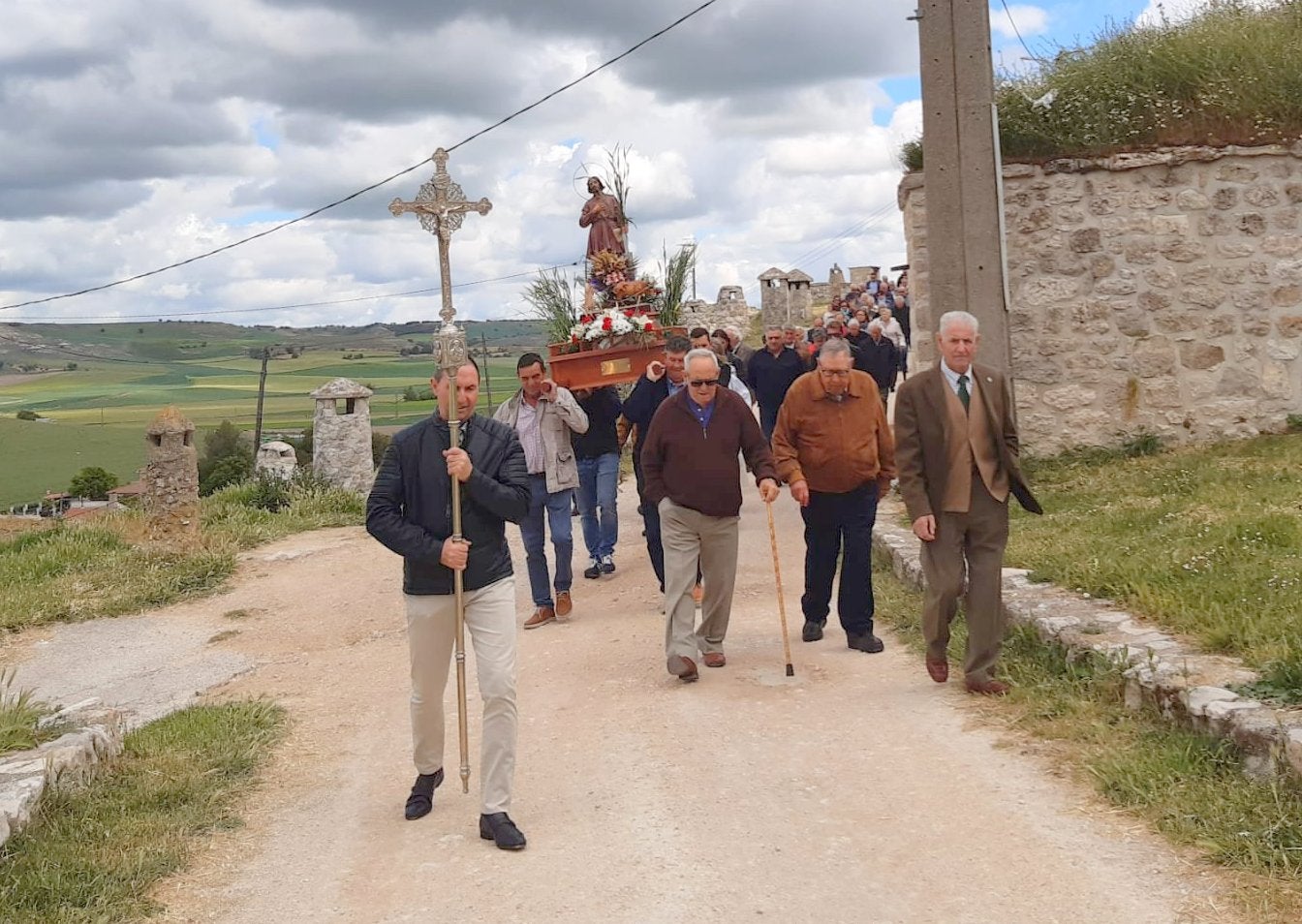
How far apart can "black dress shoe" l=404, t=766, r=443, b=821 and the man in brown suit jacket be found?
265 cm

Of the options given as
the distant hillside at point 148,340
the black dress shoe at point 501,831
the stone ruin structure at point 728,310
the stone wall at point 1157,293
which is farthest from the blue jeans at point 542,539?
the distant hillside at point 148,340

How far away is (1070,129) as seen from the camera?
37.4ft

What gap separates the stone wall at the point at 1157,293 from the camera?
11016mm

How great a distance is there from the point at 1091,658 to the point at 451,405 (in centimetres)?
328

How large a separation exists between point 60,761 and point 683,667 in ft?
10.5

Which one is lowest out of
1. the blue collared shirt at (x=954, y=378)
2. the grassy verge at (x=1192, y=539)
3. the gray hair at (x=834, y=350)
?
the grassy verge at (x=1192, y=539)

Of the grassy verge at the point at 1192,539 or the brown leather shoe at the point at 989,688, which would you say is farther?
the brown leather shoe at the point at 989,688

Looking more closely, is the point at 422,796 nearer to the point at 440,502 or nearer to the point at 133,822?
the point at 133,822

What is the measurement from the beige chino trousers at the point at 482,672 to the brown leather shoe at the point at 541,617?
370cm

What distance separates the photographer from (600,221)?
12992 mm

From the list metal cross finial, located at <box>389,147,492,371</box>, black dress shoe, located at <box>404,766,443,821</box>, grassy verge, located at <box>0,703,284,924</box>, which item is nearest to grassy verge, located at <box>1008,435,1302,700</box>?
black dress shoe, located at <box>404,766,443,821</box>

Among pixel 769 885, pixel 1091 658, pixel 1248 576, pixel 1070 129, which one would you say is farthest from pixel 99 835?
pixel 1070 129

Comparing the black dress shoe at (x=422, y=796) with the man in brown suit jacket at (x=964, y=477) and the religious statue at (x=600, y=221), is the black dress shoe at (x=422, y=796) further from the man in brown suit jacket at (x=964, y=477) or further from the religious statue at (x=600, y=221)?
the religious statue at (x=600, y=221)

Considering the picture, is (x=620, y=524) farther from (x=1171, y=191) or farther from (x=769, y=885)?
(x=769, y=885)
